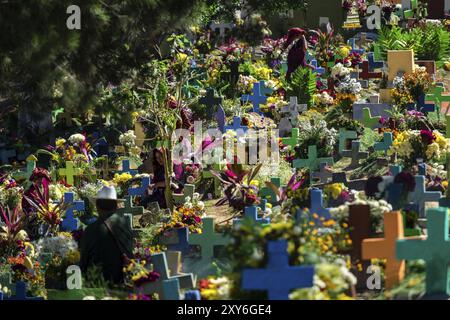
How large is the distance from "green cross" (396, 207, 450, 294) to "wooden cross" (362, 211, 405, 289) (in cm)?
24

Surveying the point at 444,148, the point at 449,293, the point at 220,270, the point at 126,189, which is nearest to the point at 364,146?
the point at 444,148

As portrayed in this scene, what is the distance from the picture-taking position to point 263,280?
354 inches

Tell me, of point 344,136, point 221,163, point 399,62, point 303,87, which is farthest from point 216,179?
point 399,62

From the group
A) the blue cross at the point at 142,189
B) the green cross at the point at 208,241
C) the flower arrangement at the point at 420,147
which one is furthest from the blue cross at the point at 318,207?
the blue cross at the point at 142,189

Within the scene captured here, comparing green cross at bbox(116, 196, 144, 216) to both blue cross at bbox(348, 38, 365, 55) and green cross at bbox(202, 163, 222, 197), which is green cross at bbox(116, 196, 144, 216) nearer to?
green cross at bbox(202, 163, 222, 197)

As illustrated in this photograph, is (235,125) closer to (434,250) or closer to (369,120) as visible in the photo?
(369,120)

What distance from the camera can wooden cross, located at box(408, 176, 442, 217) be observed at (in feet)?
40.8

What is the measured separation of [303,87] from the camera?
63.2ft

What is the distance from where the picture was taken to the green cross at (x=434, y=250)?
9703 millimetres

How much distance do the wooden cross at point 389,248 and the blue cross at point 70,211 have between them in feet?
16.8

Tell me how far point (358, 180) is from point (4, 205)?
14.3 ft

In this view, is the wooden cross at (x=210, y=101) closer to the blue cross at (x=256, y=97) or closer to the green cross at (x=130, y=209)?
the blue cross at (x=256, y=97)

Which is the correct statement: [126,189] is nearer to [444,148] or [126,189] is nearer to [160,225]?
[160,225]

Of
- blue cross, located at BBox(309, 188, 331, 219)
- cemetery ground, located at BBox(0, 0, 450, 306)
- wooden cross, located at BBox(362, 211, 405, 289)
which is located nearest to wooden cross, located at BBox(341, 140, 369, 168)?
cemetery ground, located at BBox(0, 0, 450, 306)
